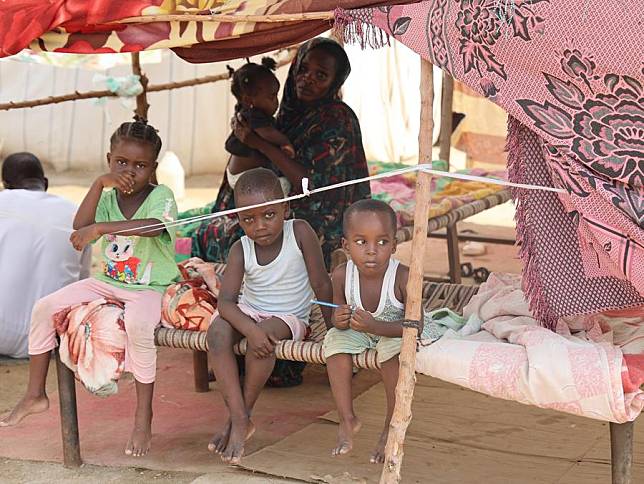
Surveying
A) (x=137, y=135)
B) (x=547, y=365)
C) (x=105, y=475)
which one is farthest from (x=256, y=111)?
(x=547, y=365)

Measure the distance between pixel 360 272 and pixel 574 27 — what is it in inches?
44.9

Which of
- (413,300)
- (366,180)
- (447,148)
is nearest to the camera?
(413,300)

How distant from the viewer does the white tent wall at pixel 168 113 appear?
37.3 ft

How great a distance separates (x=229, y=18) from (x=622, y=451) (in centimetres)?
189

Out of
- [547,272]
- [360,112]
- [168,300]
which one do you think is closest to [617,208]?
[547,272]

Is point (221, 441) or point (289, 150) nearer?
point (221, 441)

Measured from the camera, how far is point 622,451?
339cm

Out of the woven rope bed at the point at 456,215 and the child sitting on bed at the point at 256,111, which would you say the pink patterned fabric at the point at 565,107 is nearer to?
the child sitting on bed at the point at 256,111

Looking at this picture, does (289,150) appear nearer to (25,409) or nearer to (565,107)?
(25,409)

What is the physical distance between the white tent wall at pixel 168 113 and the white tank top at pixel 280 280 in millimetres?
7435

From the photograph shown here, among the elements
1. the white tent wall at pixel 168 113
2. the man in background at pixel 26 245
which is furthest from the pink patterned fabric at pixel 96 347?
the white tent wall at pixel 168 113

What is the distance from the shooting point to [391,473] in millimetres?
3510

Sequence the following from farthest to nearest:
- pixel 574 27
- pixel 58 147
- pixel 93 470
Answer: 1. pixel 58 147
2. pixel 93 470
3. pixel 574 27

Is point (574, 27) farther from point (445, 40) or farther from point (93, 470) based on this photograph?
Answer: point (93, 470)
